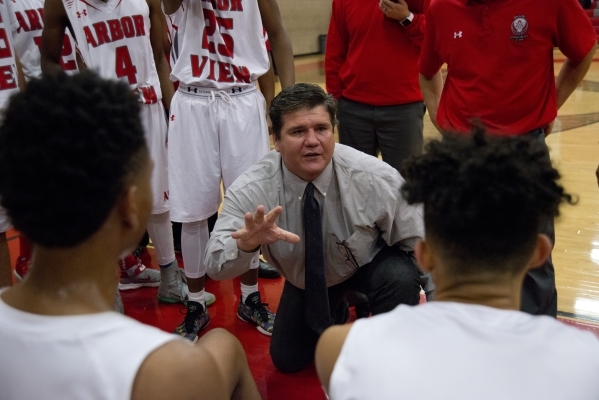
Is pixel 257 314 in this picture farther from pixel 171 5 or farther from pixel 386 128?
A: pixel 171 5

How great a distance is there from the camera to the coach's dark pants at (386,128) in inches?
149

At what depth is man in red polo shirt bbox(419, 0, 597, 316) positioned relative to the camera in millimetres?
2754

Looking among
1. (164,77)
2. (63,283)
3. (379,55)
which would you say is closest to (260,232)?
(63,283)

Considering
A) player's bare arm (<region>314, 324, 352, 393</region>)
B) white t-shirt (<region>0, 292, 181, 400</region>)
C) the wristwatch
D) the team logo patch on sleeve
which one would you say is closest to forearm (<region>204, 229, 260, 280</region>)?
player's bare arm (<region>314, 324, 352, 393</region>)

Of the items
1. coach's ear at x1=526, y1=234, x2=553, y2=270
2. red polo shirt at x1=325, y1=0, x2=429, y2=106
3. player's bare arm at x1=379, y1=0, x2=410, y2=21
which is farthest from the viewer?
red polo shirt at x1=325, y1=0, x2=429, y2=106

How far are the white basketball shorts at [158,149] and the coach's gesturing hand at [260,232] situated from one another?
1117mm

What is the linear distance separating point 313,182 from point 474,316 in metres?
1.60

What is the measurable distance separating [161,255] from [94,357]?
8.13 feet

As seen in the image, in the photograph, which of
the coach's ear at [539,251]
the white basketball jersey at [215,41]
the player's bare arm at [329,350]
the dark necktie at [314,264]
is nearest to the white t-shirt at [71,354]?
the player's bare arm at [329,350]

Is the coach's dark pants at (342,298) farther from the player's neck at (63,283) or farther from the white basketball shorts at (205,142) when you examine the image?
the player's neck at (63,283)

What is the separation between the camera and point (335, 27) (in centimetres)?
393

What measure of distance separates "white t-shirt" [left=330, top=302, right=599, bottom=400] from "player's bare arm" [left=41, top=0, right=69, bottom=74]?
257cm

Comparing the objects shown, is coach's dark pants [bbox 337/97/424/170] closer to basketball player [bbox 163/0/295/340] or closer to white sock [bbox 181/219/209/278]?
basketball player [bbox 163/0/295/340]

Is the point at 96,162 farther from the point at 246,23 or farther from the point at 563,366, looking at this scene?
the point at 246,23
